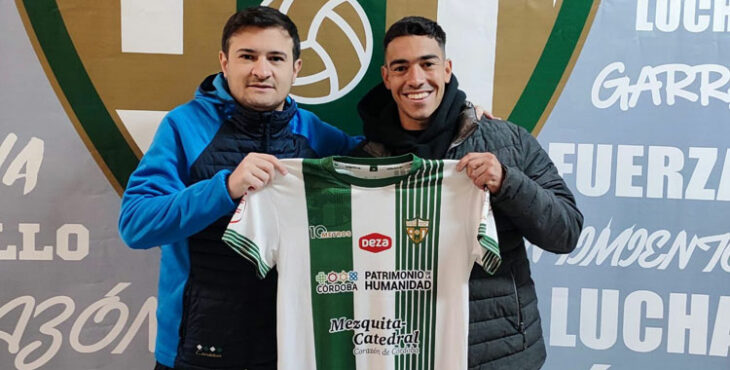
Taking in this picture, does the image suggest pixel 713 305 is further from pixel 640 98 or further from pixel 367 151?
pixel 367 151

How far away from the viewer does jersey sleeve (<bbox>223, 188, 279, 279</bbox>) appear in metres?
1.24

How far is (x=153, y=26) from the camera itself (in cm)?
185

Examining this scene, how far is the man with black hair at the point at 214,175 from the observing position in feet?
4.45

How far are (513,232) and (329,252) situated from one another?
0.45m

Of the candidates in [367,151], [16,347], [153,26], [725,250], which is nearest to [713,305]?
[725,250]

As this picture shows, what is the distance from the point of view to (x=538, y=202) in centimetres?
125

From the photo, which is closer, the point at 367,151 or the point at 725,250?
the point at 367,151

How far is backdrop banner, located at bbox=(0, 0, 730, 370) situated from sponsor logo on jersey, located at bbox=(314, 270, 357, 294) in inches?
27.9

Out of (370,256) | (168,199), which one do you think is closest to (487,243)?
(370,256)

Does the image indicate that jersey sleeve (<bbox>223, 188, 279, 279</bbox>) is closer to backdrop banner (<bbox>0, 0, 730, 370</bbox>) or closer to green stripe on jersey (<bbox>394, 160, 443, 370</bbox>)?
green stripe on jersey (<bbox>394, 160, 443, 370</bbox>)

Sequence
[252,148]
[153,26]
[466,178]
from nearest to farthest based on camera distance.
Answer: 1. [466,178]
2. [252,148]
3. [153,26]

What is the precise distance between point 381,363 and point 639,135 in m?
1.19

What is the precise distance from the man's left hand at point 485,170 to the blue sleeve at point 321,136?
1.48 feet

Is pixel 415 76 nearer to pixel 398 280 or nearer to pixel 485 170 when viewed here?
pixel 485 170
